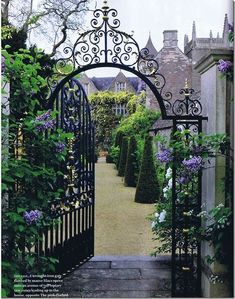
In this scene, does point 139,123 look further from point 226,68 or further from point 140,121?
point 226,68

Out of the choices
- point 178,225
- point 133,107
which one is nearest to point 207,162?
point 178,225

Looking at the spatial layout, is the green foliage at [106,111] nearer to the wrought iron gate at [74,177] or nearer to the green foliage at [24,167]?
the wrought iron gate at [74,177]

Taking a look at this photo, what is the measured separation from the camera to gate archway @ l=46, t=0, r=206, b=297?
4352mm

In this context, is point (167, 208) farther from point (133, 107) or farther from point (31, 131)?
point (133, 107)

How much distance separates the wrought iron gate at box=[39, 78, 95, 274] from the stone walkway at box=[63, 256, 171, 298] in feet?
0.67

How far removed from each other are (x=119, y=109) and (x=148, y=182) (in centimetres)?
906

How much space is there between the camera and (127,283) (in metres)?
4.57

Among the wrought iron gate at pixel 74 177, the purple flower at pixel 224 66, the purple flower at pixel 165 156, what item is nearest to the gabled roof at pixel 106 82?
the wrought iron gate at pixel 74 177

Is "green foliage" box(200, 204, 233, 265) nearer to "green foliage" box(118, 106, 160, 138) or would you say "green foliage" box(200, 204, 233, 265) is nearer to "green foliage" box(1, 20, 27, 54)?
"green foliage" box(1, 20, 27, 54)

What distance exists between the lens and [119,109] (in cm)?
2028

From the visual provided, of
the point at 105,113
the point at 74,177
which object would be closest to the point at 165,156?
the point at 74,177

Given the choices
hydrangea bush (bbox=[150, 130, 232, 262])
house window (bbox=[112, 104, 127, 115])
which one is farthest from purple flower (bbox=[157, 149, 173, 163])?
house window (bbox=[112, 104, 127, 115])

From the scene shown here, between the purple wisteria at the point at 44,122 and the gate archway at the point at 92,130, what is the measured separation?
22.7 inches

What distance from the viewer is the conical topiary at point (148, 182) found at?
11.6 metres
